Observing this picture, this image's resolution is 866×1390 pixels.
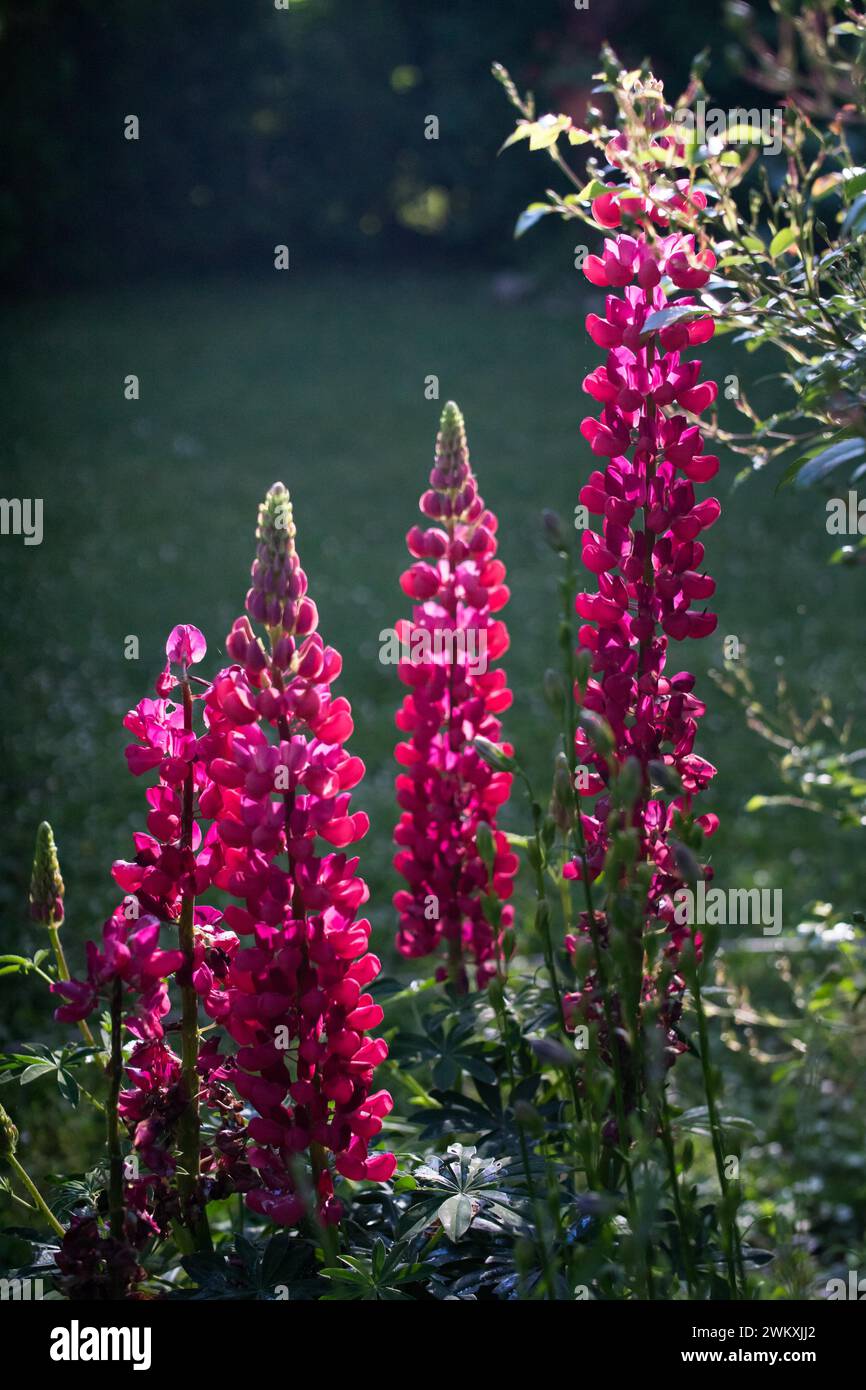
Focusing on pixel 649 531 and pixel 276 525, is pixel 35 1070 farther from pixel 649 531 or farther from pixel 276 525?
pixel 649 531

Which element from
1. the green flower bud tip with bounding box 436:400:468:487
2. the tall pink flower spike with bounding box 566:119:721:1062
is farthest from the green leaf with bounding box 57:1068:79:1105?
the green flower bud tip with bounding box 436:400:468:487

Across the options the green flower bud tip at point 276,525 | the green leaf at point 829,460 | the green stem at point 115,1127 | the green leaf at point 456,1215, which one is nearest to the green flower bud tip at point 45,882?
the green stem at point 115,1127

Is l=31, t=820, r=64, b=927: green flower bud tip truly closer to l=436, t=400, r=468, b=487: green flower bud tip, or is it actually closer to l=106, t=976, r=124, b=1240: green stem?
l=106, t=976, r=124, b=1240: green stem

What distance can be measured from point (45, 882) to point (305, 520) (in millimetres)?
6599

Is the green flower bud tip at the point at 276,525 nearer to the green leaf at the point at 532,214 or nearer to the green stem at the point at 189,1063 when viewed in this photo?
the green stem at the point at 189,1063

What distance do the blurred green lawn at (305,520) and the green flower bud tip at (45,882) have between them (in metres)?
1.14

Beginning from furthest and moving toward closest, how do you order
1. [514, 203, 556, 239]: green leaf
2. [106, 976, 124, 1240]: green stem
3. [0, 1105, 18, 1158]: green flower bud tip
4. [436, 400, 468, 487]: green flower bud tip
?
1. [436, 400, 468, 487]: green flower bud tip
2. [514, 203, 556, 239]: green leaf
3. [0, 1105, 18, 1158]: green flower bud tip
4. [106, 976, 124, 1240]: green stem

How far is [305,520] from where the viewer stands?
800 cm

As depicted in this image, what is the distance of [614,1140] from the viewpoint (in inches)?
57.2

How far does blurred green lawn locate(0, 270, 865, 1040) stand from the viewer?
456cm

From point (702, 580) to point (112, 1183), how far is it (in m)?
0.88

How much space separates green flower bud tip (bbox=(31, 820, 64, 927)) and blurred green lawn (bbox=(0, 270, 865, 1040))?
1.14 meters
